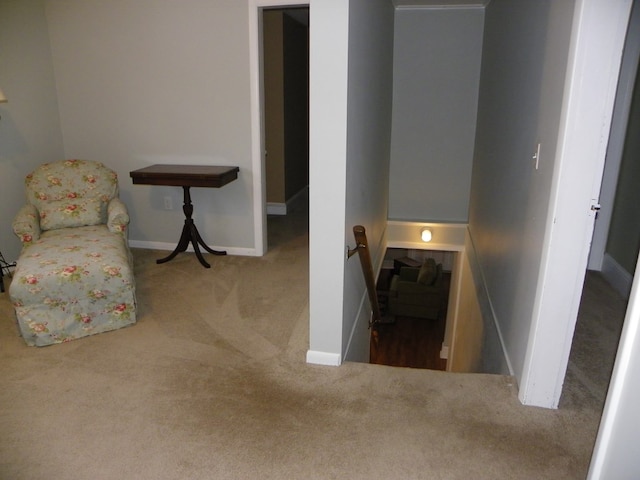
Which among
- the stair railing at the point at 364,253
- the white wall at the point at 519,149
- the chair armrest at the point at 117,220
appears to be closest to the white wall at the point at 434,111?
the white wall at the point at 519,149

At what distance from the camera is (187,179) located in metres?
3.59

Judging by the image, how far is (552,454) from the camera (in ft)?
6.20

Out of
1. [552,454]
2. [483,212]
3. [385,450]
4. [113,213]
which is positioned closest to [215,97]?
[113,213]

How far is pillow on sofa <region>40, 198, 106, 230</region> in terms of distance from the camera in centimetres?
331

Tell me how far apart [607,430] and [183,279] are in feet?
9.88

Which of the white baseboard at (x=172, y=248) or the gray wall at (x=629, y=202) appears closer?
the gray wall at (x=629, y=202)

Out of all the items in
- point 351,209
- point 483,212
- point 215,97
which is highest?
point 215,97

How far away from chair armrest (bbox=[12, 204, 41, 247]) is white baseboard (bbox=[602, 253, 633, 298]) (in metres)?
Result: 3.95

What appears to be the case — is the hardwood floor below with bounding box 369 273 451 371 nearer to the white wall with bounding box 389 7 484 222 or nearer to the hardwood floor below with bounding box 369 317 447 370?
the hardwood floor below with bounding box 369 317 447 370

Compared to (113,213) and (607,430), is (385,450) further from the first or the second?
(113,213)

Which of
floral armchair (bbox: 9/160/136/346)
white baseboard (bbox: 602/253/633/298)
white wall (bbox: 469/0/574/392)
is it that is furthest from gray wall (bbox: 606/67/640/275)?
floral armchair (bbox: 9/160/136/346)

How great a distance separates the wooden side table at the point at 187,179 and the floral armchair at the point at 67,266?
1.12 ft

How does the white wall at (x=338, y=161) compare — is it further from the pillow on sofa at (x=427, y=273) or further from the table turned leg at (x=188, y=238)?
the pillow on sofa at (x=427, y=273)

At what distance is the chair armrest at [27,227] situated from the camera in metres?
3.09
